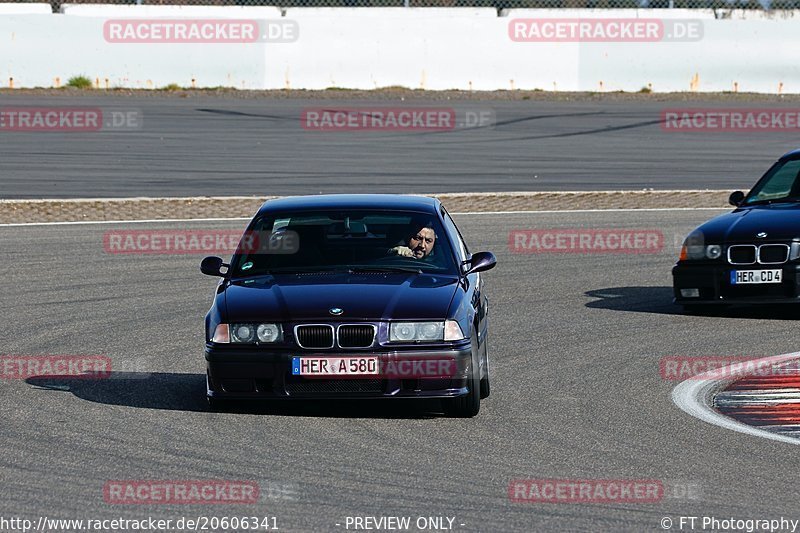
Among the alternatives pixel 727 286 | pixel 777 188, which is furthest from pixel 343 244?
pixel 777 188

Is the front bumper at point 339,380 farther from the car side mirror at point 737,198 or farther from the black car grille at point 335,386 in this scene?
the car side mirror at point 737,198

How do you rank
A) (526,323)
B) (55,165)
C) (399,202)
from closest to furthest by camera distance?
(399,202), (526,323), (55,165)

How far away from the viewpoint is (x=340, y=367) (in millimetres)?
8414

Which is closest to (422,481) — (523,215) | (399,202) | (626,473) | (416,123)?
(626,473)

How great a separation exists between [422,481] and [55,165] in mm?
17448

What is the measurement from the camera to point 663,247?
17.6 m

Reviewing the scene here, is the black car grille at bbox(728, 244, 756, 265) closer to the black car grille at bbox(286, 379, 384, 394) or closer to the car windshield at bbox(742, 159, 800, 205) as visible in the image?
the car windshield at bbox(742, 159, 800, 205)

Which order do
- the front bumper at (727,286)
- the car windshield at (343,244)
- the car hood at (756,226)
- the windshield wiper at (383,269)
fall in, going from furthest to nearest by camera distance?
the car hood at (756,226) → the front bumper at (727,286) → the car windshield at (343,244) → the windshield wiper at (383,269)

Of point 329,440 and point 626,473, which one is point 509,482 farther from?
point 329,440

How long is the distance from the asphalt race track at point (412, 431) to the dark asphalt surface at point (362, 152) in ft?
27.6

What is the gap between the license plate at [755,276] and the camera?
41.9ft

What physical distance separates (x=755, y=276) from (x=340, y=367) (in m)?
5.59

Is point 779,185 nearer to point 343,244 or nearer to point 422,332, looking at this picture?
point 343,244

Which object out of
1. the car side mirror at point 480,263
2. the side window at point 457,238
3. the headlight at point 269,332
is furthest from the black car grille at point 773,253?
the headlight at point 269,332
